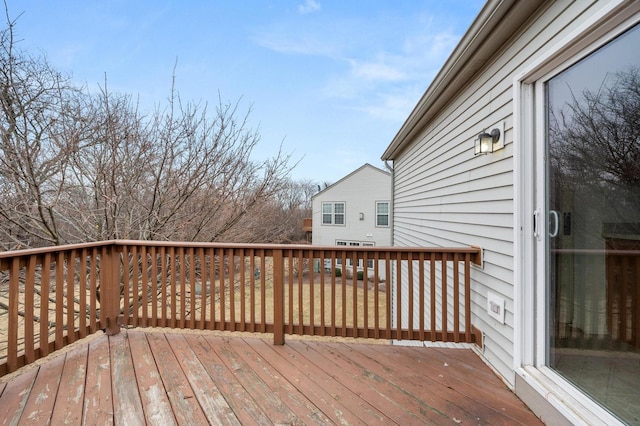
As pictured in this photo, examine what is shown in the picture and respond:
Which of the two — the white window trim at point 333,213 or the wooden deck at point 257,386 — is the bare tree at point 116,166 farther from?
the white window trim at point 333,213

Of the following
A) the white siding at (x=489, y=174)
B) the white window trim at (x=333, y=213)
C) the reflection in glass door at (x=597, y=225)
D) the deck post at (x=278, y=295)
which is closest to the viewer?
the reflection in glass door at (x=597, y=225)

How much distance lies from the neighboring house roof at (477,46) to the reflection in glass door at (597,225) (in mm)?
502

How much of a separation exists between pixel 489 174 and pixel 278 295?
6.82 feet

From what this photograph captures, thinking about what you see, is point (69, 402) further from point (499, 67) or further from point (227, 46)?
point (227, 46)

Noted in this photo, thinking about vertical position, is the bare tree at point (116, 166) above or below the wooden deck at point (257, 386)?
above

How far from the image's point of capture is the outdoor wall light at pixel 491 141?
2168 mm

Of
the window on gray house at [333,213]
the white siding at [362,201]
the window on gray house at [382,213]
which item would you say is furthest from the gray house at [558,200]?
the window on gray house at [333,213]

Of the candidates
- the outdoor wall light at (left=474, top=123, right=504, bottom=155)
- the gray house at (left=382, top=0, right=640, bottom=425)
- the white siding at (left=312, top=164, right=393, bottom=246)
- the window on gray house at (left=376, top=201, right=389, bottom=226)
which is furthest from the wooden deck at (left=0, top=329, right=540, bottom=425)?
the white siding at (left=312, top=164, right=393, bottom=246)

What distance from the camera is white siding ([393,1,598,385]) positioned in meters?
1.81

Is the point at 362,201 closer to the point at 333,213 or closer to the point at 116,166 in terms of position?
the point at 333,213

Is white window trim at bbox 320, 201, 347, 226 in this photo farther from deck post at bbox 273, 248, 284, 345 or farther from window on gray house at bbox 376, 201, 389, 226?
deck post at bbox 273, 248, 284, 345

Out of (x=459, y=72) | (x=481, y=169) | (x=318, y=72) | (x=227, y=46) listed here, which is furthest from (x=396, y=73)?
(x=481, y=169)

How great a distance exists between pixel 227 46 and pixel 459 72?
6.27 metres

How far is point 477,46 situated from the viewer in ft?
7.35
